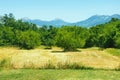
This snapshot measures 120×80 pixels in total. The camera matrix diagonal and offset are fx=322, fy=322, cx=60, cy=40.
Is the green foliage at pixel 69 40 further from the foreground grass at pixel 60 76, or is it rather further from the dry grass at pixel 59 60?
the foreground grass at pixel 60 76

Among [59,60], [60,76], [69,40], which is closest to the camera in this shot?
[60,76]

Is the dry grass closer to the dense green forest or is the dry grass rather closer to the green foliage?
the green foliage

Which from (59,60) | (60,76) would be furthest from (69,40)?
(60,76)

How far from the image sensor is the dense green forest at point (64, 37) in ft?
255

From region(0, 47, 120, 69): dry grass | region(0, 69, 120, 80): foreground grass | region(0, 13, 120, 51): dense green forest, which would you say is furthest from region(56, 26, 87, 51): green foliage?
region(0, 69, 120, 80): foreground grass

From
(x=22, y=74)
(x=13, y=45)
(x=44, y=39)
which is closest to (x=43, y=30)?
(x=44, y=39)

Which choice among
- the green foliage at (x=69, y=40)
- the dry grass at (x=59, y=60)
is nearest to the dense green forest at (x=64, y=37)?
the green foliage at (x=69, y=40)

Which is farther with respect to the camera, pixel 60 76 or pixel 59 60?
pixel 59 60

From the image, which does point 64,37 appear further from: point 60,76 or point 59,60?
point 60,76

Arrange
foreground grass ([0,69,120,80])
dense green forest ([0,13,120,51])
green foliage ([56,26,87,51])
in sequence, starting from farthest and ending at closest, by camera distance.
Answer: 1. dense green forest ([0,13,120,51])
2. green foliage ([56,26,87,51])
3. foreground grass ([0,69,120,80])

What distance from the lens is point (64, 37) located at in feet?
252

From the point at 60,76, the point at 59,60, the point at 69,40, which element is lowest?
the point at 59,60

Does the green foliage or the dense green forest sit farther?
the dense green forest

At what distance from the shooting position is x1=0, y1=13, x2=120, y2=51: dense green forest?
77.8m
